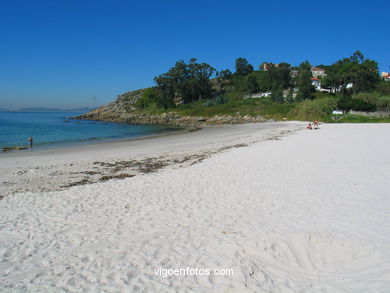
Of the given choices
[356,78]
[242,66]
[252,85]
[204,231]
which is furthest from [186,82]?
[204,231]

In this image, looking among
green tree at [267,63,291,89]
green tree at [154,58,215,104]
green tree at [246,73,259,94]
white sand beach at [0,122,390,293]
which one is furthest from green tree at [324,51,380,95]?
white sand beach at [0,122,390,293]

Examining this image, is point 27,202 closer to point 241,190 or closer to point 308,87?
point 241,190

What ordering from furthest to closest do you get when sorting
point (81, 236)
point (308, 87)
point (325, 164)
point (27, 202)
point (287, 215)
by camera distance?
point (308, 87)
point (325, 164)
point (27, 202)
point (287, 215)
point (81, 236)

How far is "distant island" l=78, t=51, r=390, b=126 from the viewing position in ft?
135

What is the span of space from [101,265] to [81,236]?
4.18ft

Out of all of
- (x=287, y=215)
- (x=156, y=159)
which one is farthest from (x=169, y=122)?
(x=287, y=215)

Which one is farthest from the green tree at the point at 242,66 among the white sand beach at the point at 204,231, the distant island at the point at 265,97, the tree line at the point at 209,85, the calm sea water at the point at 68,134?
the white sand beach at the point at 204,231

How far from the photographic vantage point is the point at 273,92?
62531 mm

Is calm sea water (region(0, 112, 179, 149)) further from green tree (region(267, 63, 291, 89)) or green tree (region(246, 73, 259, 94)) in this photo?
green tree (region(267, 63, 291, 89))

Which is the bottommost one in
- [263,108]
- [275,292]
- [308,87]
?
[275,292]

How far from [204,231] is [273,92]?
203ft

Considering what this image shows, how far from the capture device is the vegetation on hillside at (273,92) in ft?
140

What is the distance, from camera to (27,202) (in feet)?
23.8

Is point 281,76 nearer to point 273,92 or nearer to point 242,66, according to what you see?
point 273,92
